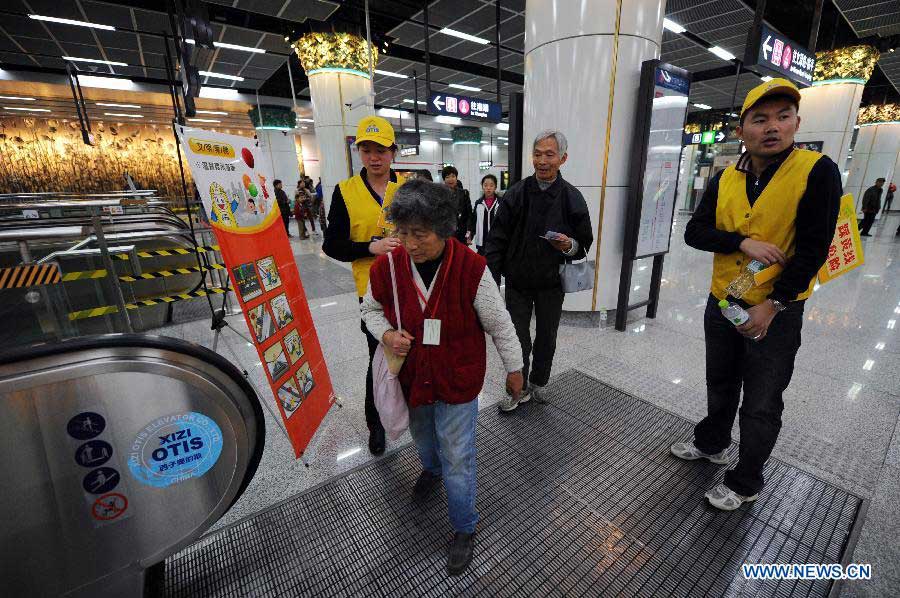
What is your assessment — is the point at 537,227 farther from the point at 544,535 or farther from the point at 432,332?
the point at 544,535

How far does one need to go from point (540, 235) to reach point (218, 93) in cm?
1474

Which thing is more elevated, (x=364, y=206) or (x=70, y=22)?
(x=70, y=22)

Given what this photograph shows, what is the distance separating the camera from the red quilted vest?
1316 mm

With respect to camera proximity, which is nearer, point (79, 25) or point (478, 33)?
point (79, 25)

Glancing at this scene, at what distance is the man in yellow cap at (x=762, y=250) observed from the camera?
137 centimetres

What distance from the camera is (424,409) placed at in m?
1.58

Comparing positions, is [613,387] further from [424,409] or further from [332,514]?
[332,514]

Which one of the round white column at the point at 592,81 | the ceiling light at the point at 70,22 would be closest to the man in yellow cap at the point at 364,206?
the round white column at the point at 592,81

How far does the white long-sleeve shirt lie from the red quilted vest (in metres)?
0.02

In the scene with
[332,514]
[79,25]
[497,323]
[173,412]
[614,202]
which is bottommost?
[332,514]

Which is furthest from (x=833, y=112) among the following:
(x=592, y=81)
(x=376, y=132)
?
(x=376, y=132)

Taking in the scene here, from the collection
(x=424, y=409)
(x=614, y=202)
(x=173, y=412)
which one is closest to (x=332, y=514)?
(x=424, y=409)

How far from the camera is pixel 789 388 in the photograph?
2744 mm

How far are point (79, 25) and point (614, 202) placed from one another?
10.4 meters
